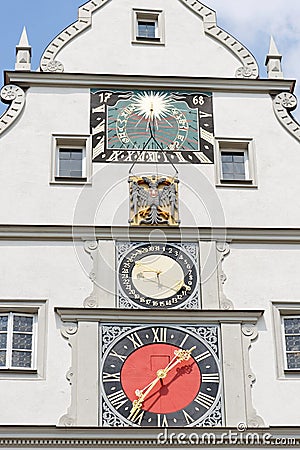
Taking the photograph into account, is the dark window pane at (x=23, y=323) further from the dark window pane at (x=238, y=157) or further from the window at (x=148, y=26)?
the window at (x=148, y=26)

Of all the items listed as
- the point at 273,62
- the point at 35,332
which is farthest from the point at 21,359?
the point at 273,62

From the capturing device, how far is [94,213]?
516 inches

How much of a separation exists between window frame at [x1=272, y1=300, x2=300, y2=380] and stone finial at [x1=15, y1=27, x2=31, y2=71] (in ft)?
14.1

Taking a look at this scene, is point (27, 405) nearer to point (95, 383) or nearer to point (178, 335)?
point (95, 383)

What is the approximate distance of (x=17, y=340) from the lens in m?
12.3

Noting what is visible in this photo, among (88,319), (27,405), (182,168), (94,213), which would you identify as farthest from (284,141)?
(27,405)

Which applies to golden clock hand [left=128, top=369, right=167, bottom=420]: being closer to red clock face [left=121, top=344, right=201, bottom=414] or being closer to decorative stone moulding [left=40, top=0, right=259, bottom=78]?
red clock face [left=121, top=344, right=201, bottom=414]

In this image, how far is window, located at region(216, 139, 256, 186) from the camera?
13484 millimetres

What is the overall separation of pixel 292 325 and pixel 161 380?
1.62 meters

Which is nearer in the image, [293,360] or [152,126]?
[293,360]

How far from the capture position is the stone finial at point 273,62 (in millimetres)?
14383

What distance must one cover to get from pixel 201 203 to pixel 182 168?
1.69 ft

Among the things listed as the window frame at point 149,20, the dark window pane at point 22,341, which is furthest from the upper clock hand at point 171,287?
the window frame at point 149,20

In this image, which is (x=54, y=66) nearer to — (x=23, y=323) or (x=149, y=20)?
(x=149, y=20)
